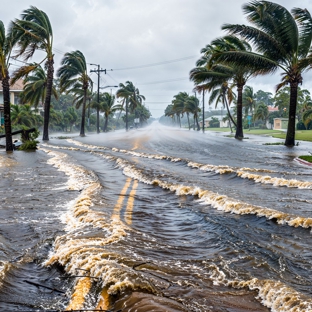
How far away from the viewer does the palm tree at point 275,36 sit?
24.0 metres

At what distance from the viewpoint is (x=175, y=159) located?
61.6 ft

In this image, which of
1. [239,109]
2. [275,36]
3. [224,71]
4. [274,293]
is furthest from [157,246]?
[239,109]

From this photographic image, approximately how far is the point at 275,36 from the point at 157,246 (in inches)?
895

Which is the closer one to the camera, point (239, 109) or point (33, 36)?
point (33, 36)

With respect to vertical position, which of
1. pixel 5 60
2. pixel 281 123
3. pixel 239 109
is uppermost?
pixel 5 60

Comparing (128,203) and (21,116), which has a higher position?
(21,116)

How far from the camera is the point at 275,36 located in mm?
25266

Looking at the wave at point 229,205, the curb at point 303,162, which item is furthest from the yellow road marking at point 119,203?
the curb at point 303,162

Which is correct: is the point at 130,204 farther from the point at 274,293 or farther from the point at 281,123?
the point at 281,123

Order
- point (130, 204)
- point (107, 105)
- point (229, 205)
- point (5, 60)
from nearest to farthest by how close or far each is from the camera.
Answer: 1. point (229, 205)
2. point (130, 204)
3. point (5, 60)
4. point (107, 105)

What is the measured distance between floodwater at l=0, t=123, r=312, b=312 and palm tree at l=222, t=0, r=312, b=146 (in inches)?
582

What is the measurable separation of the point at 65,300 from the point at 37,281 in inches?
27.4

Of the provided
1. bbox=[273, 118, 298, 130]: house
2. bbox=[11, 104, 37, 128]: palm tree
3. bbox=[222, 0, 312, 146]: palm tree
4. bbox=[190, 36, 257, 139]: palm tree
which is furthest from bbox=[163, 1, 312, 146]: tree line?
bbox=[273, 118, 298, 130]: house

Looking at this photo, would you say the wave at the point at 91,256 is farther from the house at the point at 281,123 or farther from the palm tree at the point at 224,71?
the house at the point at 281,123
